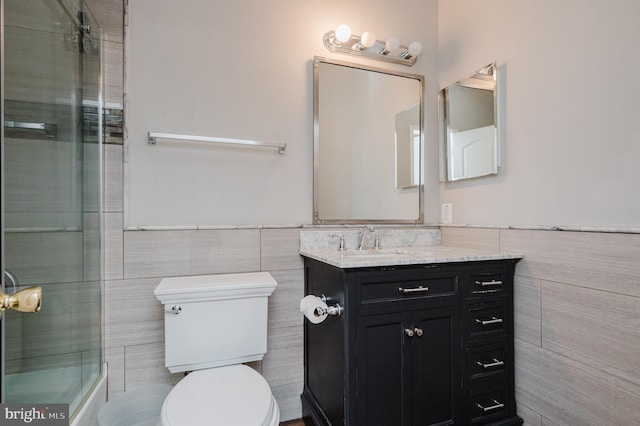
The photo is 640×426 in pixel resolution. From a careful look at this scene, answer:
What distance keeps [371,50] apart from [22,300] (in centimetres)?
194

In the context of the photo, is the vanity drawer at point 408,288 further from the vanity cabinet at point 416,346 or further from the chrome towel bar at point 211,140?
the chrome towel bar at point 211,140

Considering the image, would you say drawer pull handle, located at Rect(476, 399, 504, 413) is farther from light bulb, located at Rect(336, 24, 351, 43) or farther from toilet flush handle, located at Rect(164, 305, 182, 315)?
light bulb, located at Rect(336, 24, 351, 43)

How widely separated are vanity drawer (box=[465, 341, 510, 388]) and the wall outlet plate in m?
0.76

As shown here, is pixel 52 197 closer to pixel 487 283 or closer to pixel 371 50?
pixel 371 50

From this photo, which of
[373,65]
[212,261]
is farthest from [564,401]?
[373,65]

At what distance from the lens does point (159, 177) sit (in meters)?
1.57

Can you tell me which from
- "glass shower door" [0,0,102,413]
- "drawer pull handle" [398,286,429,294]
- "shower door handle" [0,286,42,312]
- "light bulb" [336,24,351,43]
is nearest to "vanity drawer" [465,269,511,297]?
"drawer pull handle" [398,286,429,294]

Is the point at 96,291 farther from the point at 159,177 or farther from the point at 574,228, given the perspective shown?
the point at 574,228

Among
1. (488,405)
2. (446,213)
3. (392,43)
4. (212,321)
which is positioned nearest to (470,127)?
(446,213)

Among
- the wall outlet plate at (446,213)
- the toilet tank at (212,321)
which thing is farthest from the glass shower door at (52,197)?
the wall outlet plate at (446,213)

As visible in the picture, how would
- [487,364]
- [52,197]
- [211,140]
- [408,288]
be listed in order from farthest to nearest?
1. [211,140]
2. [487,364]
3. [408,288]
4. [52,197]

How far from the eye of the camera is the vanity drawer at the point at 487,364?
1.46 m

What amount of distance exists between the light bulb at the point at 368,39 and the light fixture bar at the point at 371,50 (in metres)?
0.04

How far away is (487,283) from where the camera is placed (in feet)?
4.93
